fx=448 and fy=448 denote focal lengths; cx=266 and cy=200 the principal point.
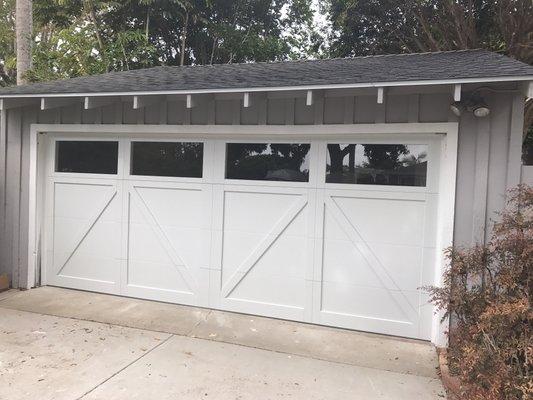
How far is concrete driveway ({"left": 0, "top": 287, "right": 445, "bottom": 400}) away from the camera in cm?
336

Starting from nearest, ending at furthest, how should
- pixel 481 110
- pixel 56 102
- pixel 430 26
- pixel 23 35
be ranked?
1. pixel 481 110
2. pixel 56 102
3. pixel 430 26
4. pixel 23 35

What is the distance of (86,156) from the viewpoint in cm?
574

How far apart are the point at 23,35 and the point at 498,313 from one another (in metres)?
10.3

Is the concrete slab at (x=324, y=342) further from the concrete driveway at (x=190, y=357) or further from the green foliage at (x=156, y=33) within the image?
the green foliage at (x=156, y=33)

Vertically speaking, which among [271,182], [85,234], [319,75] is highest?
[319,75]

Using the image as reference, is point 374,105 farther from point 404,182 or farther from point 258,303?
point 258,303

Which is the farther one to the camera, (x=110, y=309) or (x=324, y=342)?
(x=110, y=309)

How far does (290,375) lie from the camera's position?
11.9 feet

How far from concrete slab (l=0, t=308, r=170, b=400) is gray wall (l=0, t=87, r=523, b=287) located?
152 cm

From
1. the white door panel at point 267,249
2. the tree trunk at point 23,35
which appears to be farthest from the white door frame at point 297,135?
the tree trunk at point 23,35

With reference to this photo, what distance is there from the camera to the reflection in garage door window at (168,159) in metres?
5.23

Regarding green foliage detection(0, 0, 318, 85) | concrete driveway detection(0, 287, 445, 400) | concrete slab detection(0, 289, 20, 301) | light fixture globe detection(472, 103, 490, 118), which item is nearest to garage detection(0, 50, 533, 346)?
light fixture globe detection(472, 103, 490, 118)

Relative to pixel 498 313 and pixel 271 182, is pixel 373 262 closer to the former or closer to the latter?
pixel 271 182

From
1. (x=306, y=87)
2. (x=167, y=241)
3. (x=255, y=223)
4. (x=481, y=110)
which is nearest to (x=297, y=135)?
(x=306, y=87)
